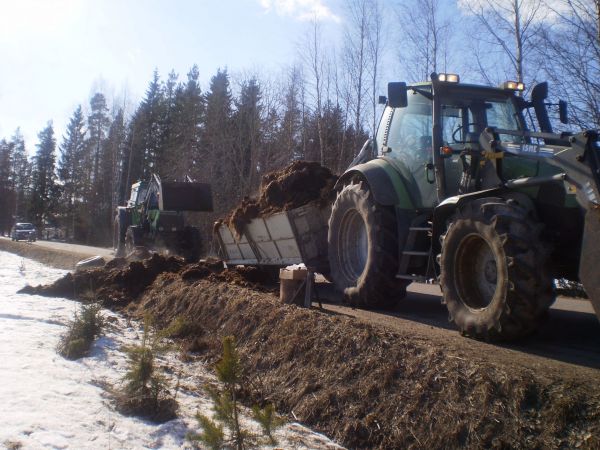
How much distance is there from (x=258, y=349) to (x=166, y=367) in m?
1.09

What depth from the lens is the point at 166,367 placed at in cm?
670

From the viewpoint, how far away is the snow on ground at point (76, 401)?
431cm

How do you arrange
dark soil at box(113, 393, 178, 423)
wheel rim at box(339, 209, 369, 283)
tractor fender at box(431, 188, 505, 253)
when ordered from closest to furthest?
dark soil at box(113, 393, 178, 423) → tractor fender at box(431, 188, 505, 253) → wheel rim at box(339, 209, 369, 283)

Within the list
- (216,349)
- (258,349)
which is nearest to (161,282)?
(216,349)

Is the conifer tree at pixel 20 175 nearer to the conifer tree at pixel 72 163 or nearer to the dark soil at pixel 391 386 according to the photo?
the conifer tree at pixel 72 163

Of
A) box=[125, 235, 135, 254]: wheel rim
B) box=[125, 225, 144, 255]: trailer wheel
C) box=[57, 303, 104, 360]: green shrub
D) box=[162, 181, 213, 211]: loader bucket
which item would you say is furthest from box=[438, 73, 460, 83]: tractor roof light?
box=[125, 235, 135, 254]: wheel rim

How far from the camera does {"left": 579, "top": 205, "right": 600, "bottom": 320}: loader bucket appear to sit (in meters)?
4.21

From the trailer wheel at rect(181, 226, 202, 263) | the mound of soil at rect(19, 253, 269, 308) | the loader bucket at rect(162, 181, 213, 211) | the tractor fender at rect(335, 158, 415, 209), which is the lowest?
the mound of soil at rect(19, 253, 269, 308)

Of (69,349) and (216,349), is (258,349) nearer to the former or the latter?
(216,349)

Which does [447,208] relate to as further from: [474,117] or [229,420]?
[229,420]

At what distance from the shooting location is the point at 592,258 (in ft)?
14.0

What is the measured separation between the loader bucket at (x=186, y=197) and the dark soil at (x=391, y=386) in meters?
11.3

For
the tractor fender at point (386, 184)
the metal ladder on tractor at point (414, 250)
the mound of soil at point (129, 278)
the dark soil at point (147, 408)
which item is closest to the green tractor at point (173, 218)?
the mound of soil at point (129, 278)

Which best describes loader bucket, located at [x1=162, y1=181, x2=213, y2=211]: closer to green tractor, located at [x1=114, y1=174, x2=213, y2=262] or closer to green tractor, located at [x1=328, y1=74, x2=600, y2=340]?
green tractor, located at [x1=114, y1=174, x2=213, y2=262]
